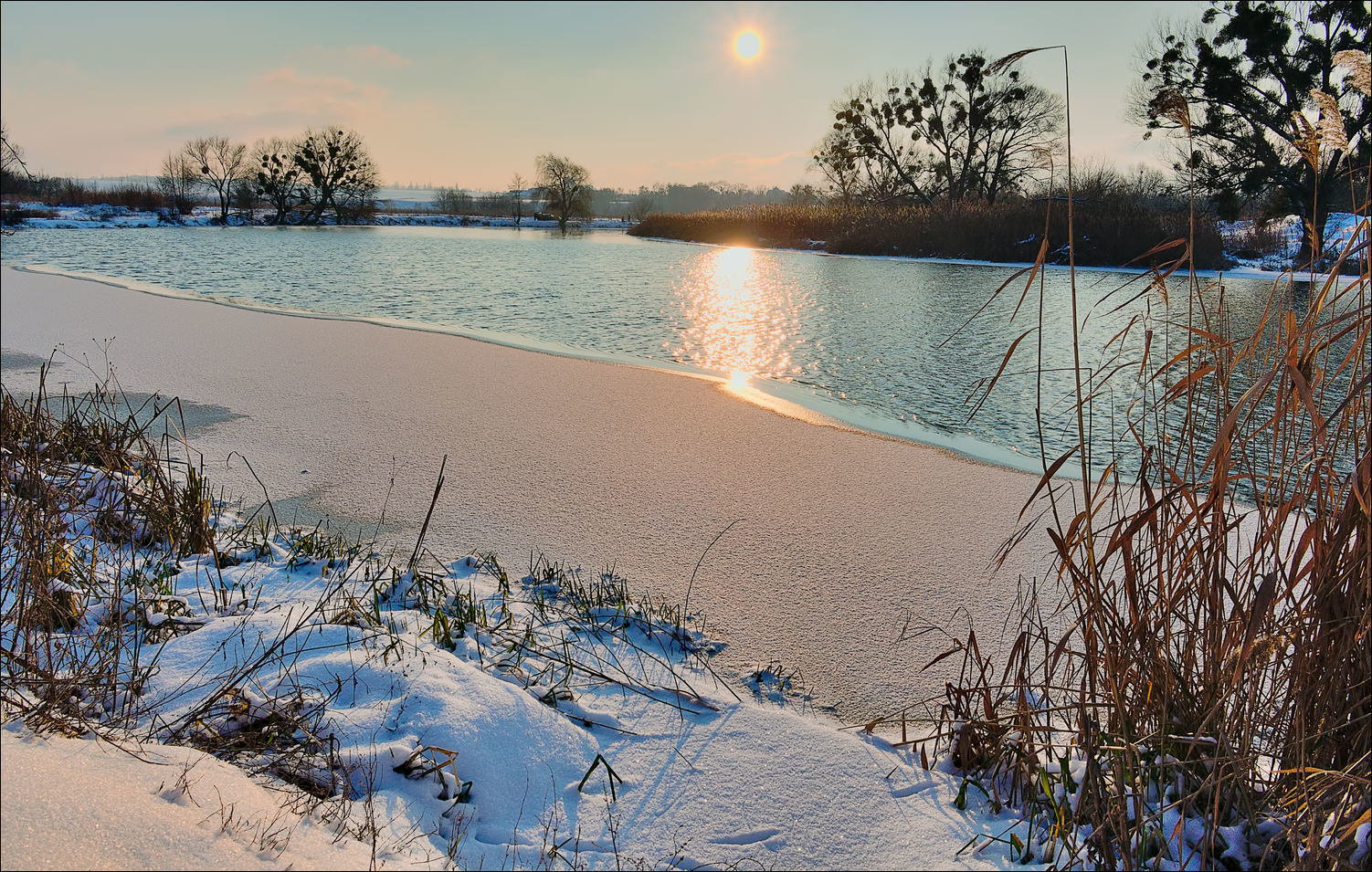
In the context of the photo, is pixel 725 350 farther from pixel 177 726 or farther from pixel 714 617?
pixel 177 726

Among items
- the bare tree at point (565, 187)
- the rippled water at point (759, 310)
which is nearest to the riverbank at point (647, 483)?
the rippled water at point (759, 310)

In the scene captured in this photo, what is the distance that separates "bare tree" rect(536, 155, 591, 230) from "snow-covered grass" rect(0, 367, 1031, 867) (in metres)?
36.7

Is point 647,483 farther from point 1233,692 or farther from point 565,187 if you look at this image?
point 565,187

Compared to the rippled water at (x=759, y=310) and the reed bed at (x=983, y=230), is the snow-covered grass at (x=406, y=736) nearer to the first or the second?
the rippled water at (x=759, y=310)

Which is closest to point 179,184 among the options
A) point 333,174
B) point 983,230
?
point 333,174

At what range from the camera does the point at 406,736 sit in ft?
4.89

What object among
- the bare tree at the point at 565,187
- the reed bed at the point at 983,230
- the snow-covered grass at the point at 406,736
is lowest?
the snow-covered grass at the point at 406,736

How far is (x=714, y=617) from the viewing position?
2.23 m

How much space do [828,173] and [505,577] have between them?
1273 inches

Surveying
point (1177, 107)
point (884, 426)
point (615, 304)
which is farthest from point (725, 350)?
point (1177, 107)

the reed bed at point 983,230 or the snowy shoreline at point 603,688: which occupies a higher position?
the reed bed at point 983,230

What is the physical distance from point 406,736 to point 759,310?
322 inches

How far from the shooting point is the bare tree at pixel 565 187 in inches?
1495

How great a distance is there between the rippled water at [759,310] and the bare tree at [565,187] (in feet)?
70.2
